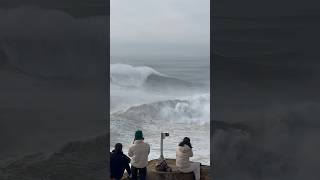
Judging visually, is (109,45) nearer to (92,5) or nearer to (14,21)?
(92,5)

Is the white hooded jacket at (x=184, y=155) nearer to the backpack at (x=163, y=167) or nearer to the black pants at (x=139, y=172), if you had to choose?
the backpack at (x=163, y=167)

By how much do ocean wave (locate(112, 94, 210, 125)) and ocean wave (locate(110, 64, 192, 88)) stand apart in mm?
1235

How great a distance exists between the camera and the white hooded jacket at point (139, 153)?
5.07 meters

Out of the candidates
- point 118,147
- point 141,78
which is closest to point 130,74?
point 141,78

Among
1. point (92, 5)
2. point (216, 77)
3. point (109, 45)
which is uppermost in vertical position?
point (92, 5)

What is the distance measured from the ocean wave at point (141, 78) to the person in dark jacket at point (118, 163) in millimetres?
13055

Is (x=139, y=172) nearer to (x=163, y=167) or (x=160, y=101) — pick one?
(x=163, y=167)

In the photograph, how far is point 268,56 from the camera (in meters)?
4.24

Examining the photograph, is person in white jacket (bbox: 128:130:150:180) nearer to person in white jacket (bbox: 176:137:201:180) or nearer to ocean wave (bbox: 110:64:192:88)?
person in white jacket (bbox: 176:137:201:180)

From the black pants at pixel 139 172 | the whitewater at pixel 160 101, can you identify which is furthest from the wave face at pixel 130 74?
the black pants at pixel 139 172

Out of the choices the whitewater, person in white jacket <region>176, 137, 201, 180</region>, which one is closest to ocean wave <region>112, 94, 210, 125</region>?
the whitewater

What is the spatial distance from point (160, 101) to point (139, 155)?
12353 millimetres

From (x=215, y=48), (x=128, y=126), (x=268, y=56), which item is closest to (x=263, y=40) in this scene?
(x=268, y=56)

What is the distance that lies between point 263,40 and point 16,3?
223 cm
